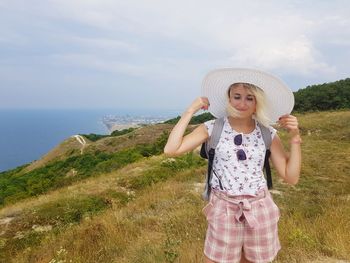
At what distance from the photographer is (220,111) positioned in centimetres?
389

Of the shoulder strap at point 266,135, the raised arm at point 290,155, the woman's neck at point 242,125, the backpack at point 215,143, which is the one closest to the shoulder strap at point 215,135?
the backpack at point 215,143

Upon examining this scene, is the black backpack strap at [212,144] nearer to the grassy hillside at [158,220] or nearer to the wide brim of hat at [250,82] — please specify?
the wide brim of hat at [250,82]

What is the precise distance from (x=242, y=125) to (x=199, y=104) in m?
0.45

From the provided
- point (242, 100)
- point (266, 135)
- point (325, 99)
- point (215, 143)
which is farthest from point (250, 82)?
point (325, 99)

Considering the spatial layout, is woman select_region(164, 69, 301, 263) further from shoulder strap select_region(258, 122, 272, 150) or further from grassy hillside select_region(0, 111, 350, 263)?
grassy hillside select_region(0, 111, 350, 263)

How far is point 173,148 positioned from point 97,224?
5270mm

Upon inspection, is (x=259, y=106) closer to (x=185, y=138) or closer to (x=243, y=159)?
(x=243, y=159)

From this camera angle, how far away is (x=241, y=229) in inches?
142

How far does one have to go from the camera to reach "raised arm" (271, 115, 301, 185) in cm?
361

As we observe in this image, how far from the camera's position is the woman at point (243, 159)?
3588mm

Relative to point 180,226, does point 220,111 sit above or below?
above

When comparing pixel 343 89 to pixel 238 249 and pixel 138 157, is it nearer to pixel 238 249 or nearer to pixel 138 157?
pixel 138 157

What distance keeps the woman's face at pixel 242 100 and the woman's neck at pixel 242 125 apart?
9 cm

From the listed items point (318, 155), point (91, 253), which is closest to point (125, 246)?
point (91, 253)
